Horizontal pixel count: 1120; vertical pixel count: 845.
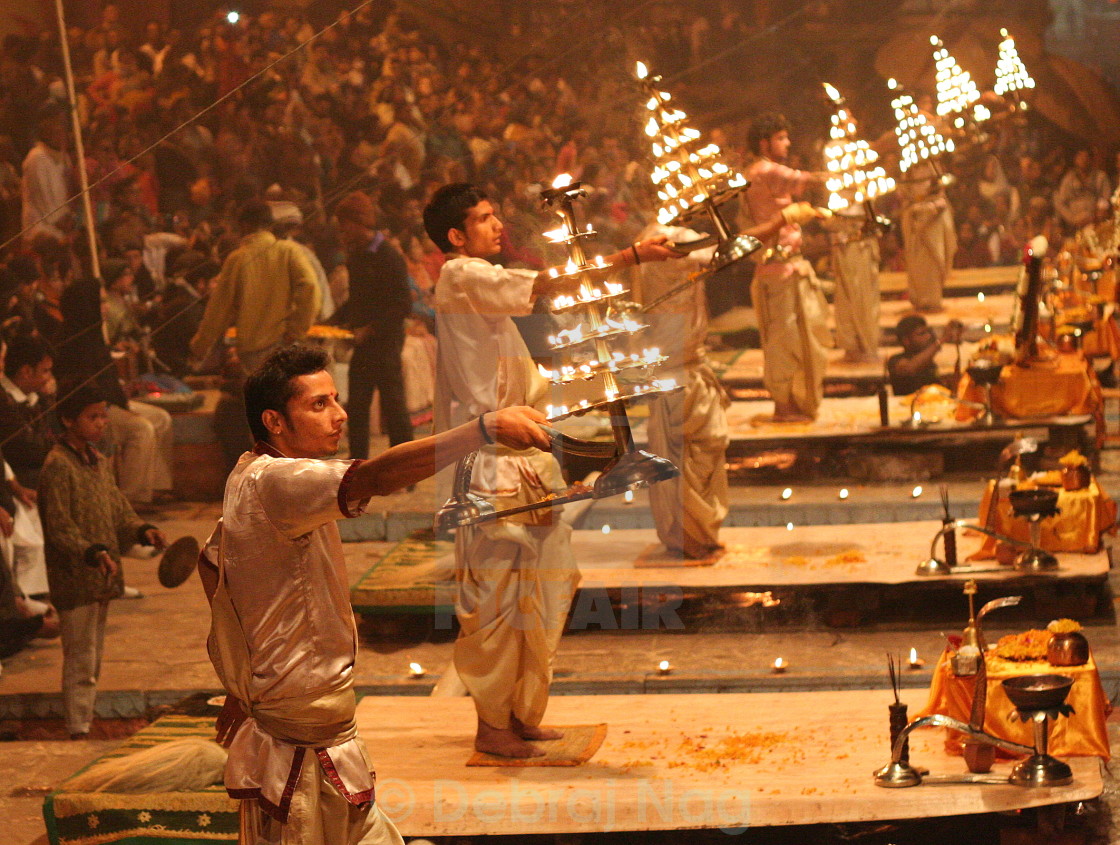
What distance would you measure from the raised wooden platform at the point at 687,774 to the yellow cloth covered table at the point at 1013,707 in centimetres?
8

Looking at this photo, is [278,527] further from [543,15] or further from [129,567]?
[543,15]

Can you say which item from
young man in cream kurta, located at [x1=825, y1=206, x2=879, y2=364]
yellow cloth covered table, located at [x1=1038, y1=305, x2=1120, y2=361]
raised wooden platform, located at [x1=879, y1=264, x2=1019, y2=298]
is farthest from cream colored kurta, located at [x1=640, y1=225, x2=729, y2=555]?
raised wooden platform, located at [x1=879, y1=264, x2=1019, y2=298]

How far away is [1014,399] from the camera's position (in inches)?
345

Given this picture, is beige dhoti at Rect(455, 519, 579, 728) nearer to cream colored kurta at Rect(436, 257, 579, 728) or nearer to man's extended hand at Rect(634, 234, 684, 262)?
cream colored kurta at Rect(436, 257, 579, 728)

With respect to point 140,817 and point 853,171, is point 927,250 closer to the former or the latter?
point 853,171

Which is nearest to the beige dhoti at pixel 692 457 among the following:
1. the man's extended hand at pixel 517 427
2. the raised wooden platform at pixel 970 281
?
the man's extended hand at pixel 517 427

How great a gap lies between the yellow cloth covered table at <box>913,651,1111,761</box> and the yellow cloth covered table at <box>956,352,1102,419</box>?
13.1ft

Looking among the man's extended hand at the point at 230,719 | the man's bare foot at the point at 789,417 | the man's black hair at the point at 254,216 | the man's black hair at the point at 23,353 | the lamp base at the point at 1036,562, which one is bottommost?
the lamp base at the point at 1036,562

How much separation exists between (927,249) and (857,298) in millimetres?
1007

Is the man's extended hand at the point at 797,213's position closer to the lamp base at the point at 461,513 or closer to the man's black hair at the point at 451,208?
the man's black hair at the point at 451,208

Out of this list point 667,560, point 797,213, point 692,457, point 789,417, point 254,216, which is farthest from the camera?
point 254,216

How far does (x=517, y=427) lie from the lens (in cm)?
293

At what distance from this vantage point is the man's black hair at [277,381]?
3188 mm

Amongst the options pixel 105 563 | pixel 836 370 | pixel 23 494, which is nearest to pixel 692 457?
pixel 105 563
